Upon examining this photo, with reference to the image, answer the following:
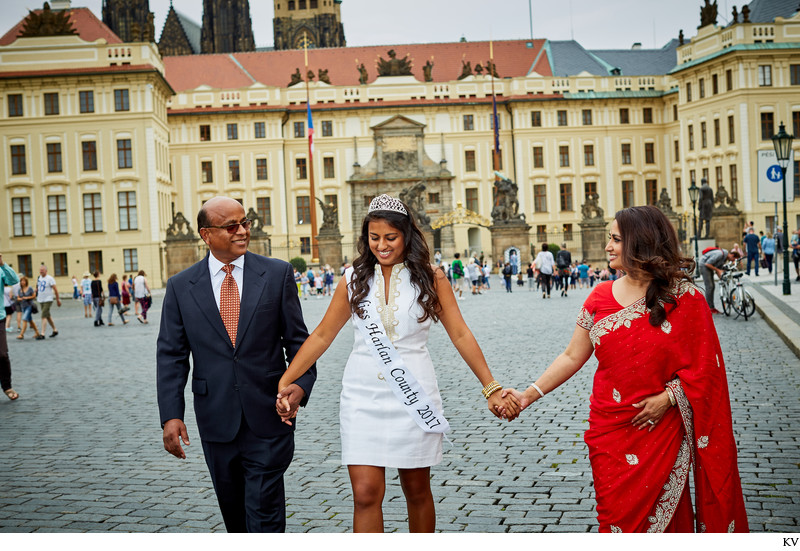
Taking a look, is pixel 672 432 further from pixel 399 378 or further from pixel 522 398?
pixel 399 378

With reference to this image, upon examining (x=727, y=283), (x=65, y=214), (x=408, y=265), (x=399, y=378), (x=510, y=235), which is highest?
(x=65, y=214)

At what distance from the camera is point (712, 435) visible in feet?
11.7

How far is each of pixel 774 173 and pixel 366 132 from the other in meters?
49.3

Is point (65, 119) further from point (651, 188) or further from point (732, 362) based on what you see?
point (732, 362)

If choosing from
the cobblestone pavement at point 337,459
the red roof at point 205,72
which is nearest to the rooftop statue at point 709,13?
the red roof at point 205,72

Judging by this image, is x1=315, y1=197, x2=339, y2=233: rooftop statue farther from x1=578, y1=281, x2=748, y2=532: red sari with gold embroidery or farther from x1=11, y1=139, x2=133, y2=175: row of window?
x1=578, y1=281, x2=748, y2=532: red sari with gold embroidery

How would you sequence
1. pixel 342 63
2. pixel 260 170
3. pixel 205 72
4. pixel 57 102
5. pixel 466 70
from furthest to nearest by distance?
pixel 342 63, pixel 205 72, pixel 466 70, pixel 260 170, pixel 57 102

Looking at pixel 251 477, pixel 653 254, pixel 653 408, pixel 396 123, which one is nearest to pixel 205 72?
pixel 396 123

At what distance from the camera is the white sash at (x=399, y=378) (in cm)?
388

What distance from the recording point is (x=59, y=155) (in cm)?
5219

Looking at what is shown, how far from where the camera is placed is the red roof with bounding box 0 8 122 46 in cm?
5341

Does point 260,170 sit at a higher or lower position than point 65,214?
higher

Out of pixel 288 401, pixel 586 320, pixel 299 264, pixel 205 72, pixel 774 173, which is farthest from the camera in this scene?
pixel 205 72

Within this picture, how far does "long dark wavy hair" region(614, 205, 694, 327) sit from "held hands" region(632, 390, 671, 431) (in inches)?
10.3
